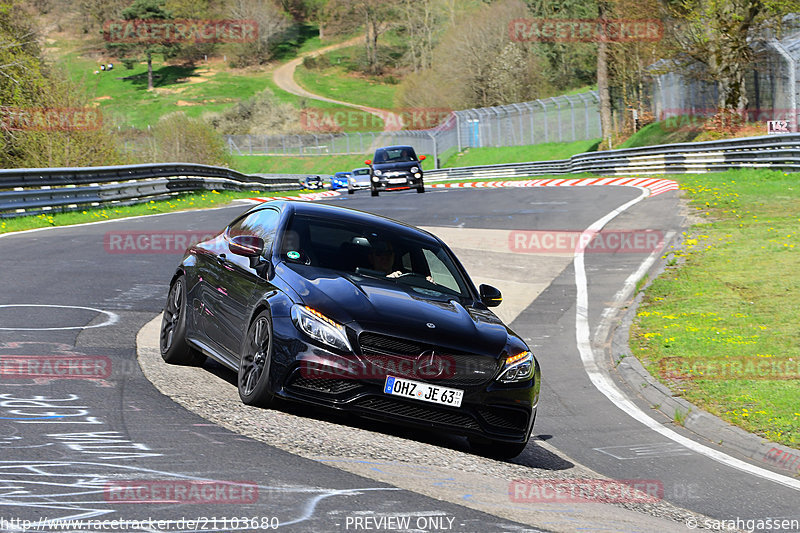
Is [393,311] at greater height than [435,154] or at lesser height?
greater

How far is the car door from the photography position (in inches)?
302

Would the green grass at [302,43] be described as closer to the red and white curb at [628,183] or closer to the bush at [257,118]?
the bush at [257,118]

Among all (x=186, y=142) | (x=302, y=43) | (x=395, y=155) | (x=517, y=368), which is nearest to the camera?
(x=517, y=368)

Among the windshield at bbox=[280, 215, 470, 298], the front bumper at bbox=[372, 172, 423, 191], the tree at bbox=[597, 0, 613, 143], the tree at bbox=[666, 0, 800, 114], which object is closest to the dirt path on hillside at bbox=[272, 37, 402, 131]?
the tree at bbox=[597, 0, 613, 143]

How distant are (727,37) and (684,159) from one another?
28.0 ft

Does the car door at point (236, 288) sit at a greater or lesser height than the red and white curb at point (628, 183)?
greater

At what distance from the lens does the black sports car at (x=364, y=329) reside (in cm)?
669

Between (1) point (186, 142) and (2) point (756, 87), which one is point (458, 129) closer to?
(1) point (186, 142)

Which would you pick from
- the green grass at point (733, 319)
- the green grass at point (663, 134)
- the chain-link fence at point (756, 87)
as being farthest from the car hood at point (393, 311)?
the green grass at point (663, 134)

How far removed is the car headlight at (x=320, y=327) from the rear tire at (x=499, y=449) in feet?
4.04

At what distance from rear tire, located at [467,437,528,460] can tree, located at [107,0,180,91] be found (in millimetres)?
132023

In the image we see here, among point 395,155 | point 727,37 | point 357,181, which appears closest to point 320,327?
point 395,155

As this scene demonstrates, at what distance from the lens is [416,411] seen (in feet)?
22.1

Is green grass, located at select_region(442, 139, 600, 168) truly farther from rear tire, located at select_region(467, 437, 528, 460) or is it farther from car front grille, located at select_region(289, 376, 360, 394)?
car front grille, located at select_region(289, 376, 360, 394)
